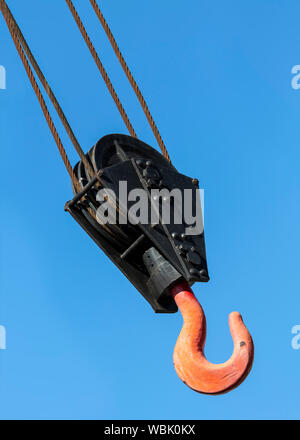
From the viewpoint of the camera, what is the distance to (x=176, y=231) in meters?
4.10

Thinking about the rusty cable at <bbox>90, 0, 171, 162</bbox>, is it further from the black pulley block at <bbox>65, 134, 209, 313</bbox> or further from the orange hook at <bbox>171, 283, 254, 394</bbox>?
the orange hook at <bbox>171, 283, 254, 394</bbox>

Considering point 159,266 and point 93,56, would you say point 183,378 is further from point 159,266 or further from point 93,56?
point 93,56

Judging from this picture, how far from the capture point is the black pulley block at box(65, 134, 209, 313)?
13.3ft

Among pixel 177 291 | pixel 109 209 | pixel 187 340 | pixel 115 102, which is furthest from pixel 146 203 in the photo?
pixel 115 102

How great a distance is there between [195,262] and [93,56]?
181 cm

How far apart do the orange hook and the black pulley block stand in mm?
249

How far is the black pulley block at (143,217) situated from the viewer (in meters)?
4.05

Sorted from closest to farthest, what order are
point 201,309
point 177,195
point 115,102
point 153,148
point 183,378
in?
point 183,378, point 201,309, point 177,195, point 153,148, point 115,102

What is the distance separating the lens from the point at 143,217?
4086 mm

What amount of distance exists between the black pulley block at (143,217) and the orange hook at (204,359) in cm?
25
